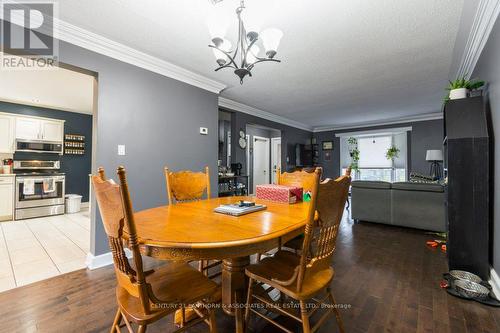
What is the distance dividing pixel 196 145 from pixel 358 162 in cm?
601

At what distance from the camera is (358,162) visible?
7.47 m

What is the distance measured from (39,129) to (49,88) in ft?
5.10

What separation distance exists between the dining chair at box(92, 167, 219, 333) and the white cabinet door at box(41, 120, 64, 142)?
214 inches

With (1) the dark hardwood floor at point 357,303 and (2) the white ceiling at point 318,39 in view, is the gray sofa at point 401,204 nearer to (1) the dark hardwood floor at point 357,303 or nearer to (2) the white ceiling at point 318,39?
(1) the dark hardwood floor at point 357,303

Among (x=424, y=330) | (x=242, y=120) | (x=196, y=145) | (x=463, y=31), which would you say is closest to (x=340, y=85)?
(x=463, y=31)

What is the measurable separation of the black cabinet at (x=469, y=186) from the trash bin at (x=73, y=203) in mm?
6615

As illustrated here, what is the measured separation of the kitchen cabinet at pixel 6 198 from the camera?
4257 mm

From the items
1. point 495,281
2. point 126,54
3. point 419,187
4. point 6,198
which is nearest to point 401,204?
point 419,187

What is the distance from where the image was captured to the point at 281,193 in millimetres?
1814

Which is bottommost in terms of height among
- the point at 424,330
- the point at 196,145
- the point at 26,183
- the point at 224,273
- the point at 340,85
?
the point at 424,330

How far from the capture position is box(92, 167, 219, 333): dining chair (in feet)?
2.84

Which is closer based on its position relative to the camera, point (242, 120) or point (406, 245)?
point (406, 245)

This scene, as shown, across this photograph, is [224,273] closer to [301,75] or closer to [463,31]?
[301,75]

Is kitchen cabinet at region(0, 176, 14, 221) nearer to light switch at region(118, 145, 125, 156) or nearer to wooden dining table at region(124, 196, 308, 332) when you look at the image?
light switch at region(118, 145, 125, 156)
